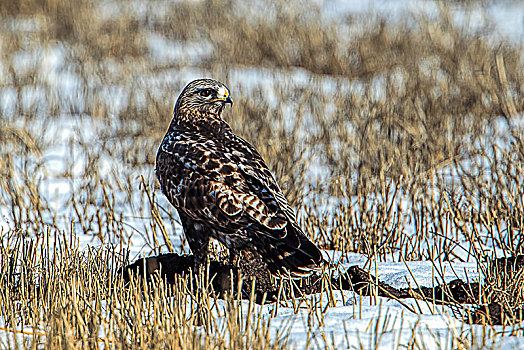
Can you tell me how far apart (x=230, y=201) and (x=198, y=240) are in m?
0.38

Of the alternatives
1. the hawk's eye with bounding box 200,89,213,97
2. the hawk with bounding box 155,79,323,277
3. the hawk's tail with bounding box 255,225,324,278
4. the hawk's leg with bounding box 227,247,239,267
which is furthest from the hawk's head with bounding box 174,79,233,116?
the hawk's tail with bounding box 255,225,324,278

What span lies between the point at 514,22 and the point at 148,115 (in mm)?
7115

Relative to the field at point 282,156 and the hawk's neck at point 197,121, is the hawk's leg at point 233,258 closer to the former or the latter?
the field at point 282,156

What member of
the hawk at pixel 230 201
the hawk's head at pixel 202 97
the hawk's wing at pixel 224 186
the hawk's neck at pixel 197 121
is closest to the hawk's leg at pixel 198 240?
the hawk at pixel 230 201

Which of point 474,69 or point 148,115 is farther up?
point 474,69

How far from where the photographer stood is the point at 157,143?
748cm

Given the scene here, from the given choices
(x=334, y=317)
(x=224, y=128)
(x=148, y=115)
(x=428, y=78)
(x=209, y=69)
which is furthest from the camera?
(x=209, y=69)

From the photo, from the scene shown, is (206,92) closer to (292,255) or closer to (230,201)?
(230,201)

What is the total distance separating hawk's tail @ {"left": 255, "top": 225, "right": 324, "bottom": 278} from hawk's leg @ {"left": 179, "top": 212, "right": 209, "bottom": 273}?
40 centimetres

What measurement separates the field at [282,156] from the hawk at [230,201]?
0.82 feet

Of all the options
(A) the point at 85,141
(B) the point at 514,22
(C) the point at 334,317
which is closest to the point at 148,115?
(A) the point at 85,141

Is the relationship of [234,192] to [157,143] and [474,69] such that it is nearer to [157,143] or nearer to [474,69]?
[157,143]

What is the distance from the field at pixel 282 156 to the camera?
316 cm

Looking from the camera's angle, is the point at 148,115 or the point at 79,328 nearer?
the point at 79,328
